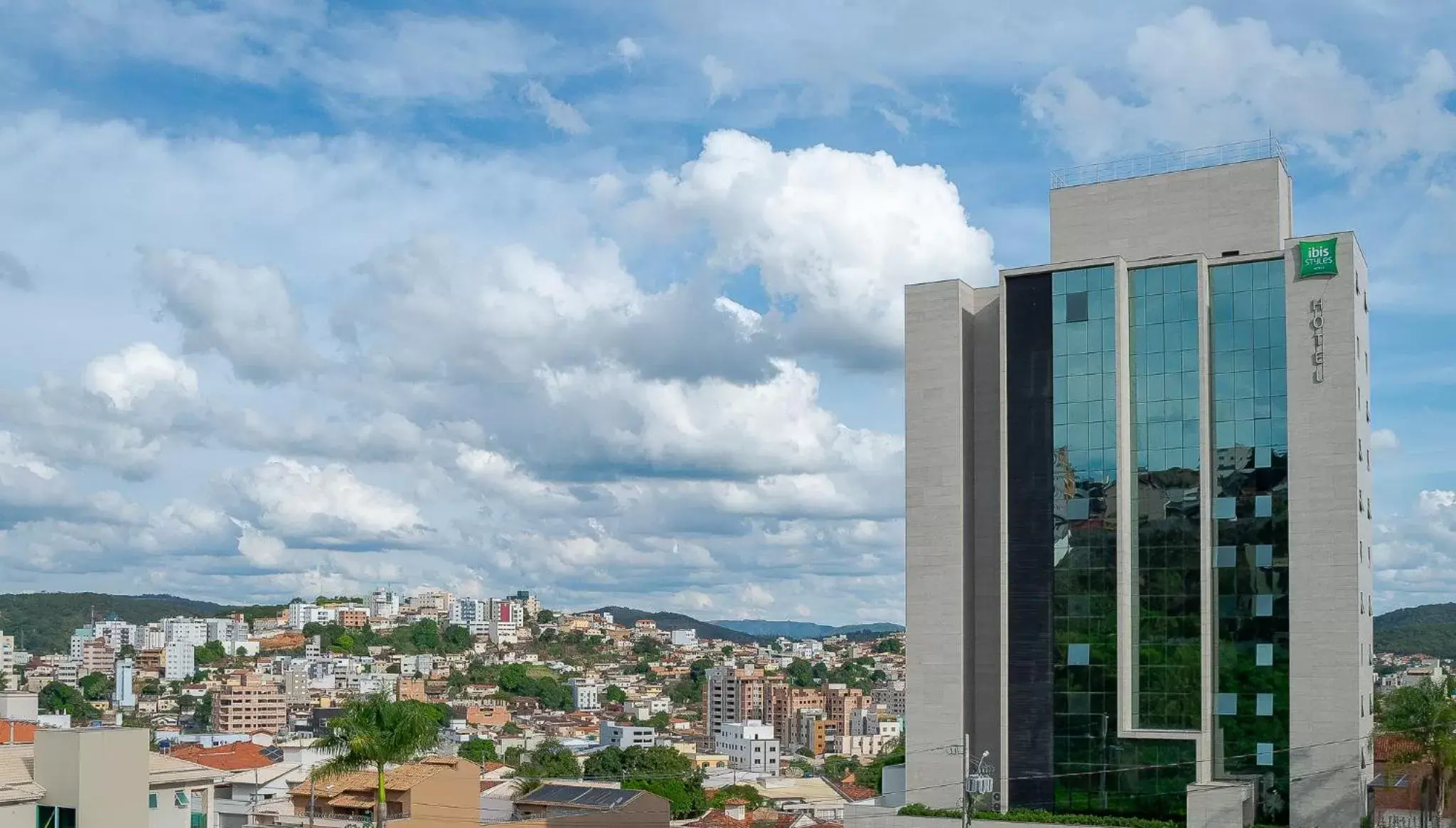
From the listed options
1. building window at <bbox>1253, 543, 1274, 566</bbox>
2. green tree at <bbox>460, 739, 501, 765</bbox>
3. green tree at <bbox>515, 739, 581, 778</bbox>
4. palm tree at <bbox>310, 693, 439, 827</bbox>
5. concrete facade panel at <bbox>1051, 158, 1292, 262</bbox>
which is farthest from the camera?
green tree at <bbox>460, 739, 501, 765</bbox>

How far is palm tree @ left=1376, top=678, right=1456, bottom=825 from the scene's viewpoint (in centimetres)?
5862

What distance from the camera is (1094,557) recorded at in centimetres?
6456

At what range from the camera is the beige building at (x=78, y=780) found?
141ft

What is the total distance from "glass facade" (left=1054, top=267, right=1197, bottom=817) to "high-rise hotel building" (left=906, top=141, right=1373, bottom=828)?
0.29 ft

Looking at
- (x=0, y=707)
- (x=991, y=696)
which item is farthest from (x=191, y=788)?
(x=991, y=696)

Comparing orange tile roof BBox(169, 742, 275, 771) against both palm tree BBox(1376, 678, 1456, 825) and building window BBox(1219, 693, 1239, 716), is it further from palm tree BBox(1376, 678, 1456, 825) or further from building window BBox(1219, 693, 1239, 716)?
palm tree BBox(1376, 678, 1456, 825)

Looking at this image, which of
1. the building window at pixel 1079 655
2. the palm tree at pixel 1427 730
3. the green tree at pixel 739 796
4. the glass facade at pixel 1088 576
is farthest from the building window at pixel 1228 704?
the green tree at pixel 739 796

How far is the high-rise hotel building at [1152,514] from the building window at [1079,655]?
122 millimetres

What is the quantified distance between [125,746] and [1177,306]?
44.3m

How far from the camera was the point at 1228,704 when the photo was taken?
62.0 m

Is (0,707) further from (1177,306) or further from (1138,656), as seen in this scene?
(1177,306)

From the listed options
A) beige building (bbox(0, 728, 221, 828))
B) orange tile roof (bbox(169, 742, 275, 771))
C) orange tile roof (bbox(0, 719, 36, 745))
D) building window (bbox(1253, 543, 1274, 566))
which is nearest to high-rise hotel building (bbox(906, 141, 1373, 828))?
building window (bbox(1253, 543, 1274, 566))

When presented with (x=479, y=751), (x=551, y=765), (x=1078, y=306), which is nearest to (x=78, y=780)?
(x=1078, y=306)

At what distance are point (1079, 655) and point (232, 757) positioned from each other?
60027 mm
